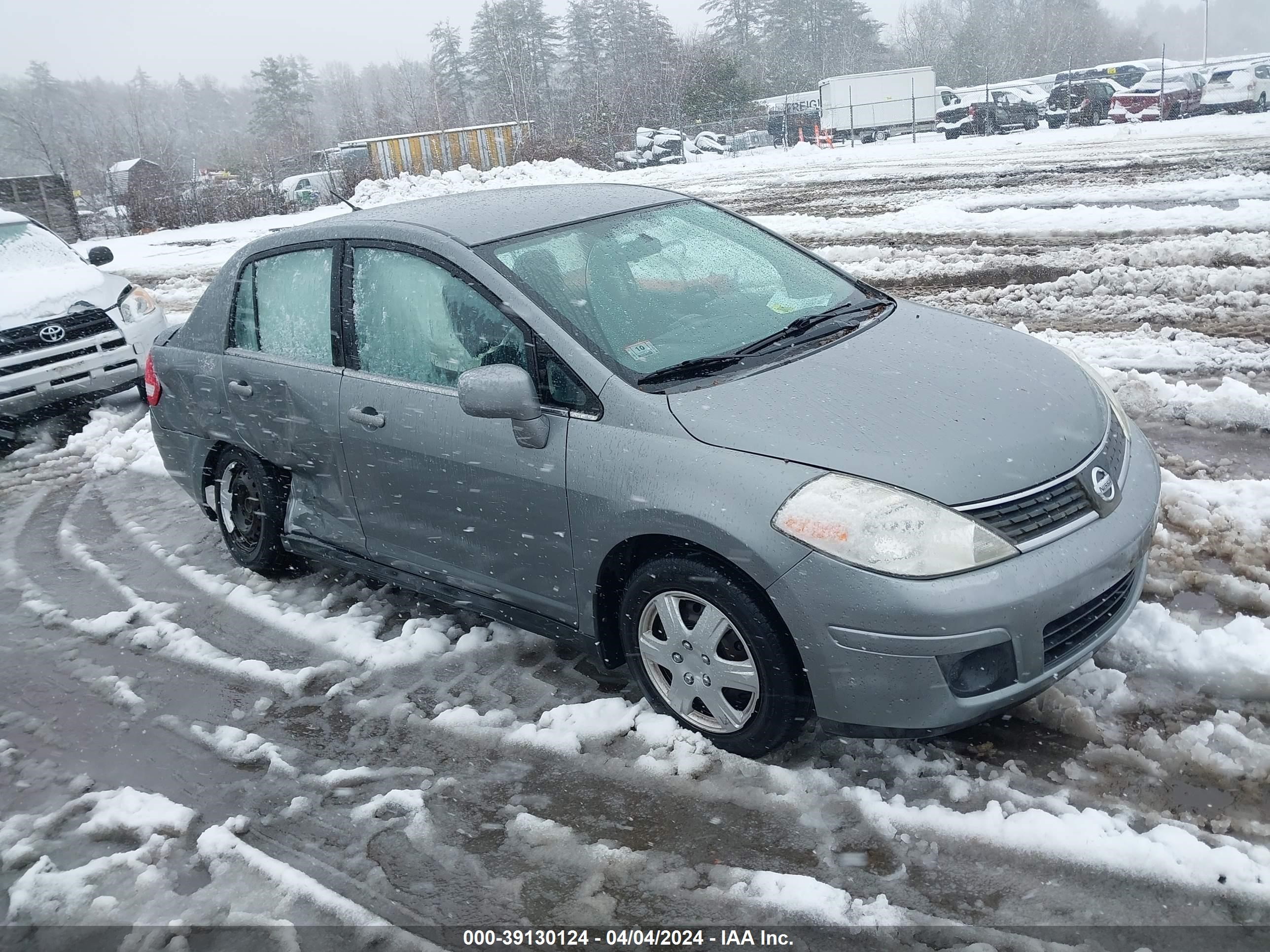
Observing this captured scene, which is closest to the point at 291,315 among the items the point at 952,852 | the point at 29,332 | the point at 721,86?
the point at 952,852

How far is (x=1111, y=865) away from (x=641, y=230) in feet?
9.15

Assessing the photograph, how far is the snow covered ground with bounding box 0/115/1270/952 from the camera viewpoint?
2736mm

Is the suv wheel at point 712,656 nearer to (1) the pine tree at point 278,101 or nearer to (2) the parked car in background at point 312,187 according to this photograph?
(2) the parked car in background at point 312,187

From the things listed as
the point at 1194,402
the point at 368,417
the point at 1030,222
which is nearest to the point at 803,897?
the point at 368,417

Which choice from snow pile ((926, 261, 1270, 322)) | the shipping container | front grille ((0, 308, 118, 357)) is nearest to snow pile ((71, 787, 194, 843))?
front grille ((0, 308, 118, 357))

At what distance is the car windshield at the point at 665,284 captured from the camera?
3.55 meters

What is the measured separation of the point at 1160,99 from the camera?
1033 inches

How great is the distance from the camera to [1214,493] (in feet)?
15.2

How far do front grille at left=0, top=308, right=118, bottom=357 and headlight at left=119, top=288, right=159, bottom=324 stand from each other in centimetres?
20

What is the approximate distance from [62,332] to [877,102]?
3475 centimetres

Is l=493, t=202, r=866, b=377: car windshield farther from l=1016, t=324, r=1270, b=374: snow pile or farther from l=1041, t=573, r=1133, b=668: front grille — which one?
l=1016, t=324, r=1270, b=374: snow pile

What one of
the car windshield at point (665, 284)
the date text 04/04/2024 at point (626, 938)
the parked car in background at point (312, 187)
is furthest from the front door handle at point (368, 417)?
the parked car in background at point (312, 187)

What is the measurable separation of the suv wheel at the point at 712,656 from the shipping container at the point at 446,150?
33.0m

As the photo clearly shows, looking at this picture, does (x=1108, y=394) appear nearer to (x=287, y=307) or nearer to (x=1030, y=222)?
(x=287, y=307)
